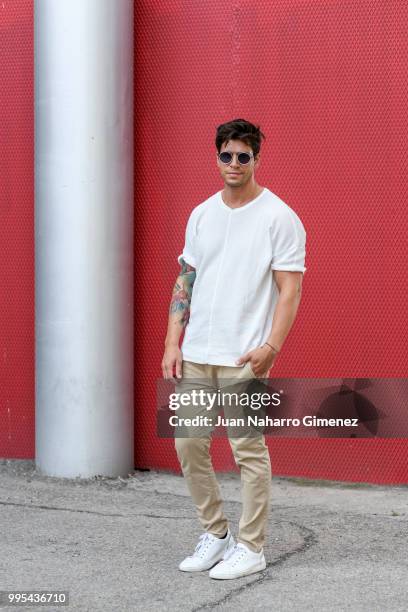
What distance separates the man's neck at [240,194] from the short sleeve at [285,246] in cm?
17

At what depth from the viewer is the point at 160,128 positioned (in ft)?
20.7

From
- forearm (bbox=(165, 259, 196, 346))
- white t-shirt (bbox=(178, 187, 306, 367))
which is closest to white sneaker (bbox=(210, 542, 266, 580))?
white t-shirt (bbox=(178, 187, 306, 367))

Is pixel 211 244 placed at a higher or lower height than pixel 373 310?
higher

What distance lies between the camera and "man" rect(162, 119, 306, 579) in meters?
4.19

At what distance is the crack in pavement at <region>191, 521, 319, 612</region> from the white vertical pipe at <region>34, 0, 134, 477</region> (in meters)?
1.44

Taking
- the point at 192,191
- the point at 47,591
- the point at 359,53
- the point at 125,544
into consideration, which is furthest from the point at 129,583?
the point at 359,53

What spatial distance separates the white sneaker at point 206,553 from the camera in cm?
432

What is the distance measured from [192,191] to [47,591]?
281cm

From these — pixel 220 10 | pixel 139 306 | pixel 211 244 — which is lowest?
pixel 139 306

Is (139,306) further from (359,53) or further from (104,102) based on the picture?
(359,53)

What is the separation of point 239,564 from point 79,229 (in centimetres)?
240

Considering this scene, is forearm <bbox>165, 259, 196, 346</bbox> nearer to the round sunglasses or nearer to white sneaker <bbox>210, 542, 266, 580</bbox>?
the round sunglasses

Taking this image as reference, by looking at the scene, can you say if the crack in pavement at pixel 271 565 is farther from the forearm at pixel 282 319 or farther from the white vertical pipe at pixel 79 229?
the white vertical pipe at pixel 79 229

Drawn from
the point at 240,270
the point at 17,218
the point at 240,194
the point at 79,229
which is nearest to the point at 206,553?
the point at 240,270
